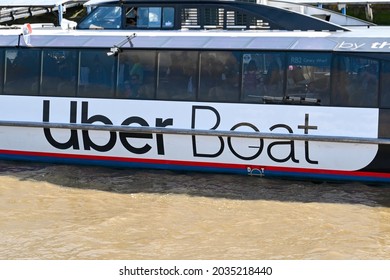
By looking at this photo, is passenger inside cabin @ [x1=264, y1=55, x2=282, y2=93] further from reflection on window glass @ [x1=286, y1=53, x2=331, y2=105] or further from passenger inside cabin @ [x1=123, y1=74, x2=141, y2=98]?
passenger inside cabin @ [x1=123, y1=74, x2=141, y2=98]

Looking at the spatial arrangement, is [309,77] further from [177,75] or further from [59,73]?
[59,73]

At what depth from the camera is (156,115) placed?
12.1 metres

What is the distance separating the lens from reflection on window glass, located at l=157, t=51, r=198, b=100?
12.1 metres

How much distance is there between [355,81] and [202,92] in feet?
7.17

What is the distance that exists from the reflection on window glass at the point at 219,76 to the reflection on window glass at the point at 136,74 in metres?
0.78

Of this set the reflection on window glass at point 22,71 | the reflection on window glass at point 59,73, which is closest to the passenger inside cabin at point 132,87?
the reflection on window glass at point 59,73

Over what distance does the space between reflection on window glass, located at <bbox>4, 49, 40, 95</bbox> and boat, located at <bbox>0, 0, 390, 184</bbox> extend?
0.06 feet

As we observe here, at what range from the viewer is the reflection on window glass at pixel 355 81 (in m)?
11.3

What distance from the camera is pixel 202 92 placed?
11984 mm

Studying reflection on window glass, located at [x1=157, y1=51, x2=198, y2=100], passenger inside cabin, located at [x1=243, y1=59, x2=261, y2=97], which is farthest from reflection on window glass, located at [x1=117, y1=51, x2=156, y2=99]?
passenger inside cabin, located at [x1=243, y1=59, x2=261, y2=97]

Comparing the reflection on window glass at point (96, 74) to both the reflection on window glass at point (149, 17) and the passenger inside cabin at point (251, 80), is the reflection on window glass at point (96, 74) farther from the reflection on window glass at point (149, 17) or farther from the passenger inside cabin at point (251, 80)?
the passenger inside cabin at point (251, 80)

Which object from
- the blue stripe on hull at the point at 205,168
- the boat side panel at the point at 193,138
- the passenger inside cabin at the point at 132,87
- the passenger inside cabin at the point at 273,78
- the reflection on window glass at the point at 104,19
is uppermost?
the reflection on window glass at the point at 104,19

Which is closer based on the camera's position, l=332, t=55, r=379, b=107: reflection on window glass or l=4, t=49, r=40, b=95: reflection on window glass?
l=332, t=55, r=379, b=107: reflection on window glass
